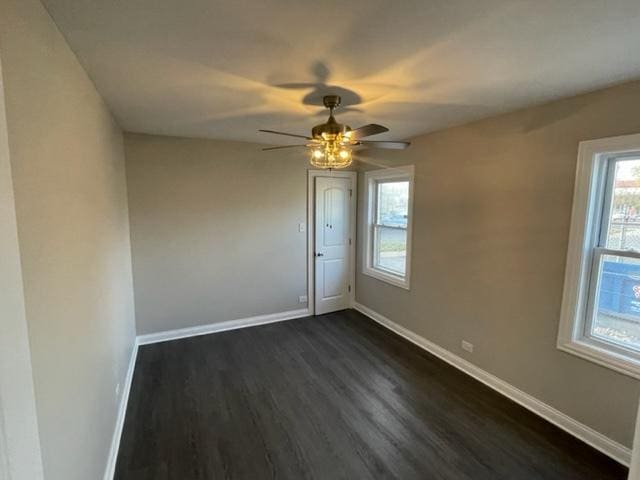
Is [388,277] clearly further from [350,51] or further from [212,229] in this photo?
[350,51]

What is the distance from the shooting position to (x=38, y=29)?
121cm

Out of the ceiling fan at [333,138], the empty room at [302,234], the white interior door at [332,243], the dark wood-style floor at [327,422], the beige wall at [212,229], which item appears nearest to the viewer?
the empty room at [302,234]

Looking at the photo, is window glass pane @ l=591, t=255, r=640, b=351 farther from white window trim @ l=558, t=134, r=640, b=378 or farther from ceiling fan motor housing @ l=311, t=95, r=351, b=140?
ceiling fan motor housing @ l=311, t=95, r=351, b=140

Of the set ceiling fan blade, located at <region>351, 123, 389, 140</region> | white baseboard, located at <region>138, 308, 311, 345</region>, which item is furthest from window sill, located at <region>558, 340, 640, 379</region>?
white baseboard, located at <region>138, 308, 311, 345</region>

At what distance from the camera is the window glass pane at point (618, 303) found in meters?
2.17

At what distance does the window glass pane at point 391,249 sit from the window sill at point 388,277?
0.31 feet

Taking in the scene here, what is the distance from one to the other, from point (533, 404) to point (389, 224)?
2.47m

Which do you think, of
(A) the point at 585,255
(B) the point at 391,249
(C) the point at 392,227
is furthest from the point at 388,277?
(A) the point at 585,255

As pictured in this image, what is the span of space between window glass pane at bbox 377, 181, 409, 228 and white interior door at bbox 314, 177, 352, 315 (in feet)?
1.73

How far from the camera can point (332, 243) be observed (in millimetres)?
4824

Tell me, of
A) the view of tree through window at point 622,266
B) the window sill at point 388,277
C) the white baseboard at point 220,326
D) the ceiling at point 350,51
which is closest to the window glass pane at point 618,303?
the view of tree through window at point 622,266

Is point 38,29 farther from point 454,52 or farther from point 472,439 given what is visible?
point 472,439

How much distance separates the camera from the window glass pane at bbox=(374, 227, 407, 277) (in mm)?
4182

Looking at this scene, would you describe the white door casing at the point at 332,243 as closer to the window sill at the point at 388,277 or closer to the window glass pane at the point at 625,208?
the window sill at the point at 388,277
